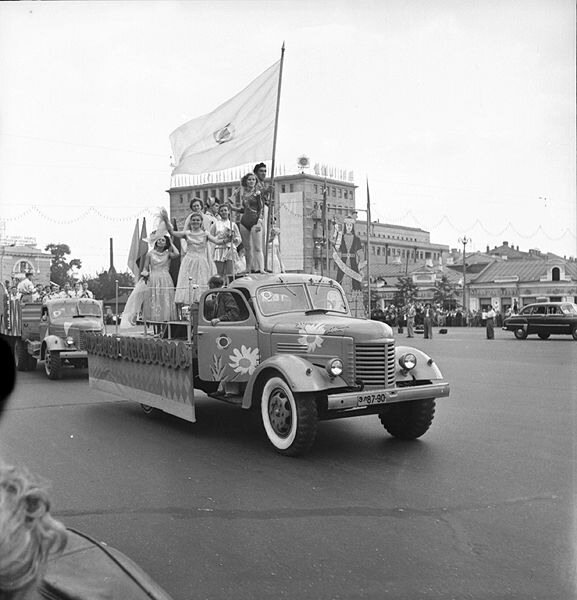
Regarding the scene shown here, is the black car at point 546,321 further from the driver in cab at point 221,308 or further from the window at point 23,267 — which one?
the driver in cab at point 221,308

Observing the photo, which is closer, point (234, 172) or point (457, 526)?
point (457, 526)

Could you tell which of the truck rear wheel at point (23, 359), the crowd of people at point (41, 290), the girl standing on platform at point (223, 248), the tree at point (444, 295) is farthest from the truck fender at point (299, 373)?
the tree at point (444, 295)

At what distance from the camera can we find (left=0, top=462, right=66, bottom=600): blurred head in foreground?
130 centimetres

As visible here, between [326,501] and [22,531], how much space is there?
15.0 feet

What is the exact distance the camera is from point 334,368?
7.45 meters

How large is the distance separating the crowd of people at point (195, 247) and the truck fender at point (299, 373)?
11.2 feet

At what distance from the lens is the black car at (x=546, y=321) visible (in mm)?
32281

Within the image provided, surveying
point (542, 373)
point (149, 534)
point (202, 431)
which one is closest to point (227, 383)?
point (202, 431)

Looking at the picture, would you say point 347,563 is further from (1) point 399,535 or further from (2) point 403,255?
(2) point 403,255

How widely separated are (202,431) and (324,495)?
348cm

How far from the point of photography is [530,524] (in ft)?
16.4

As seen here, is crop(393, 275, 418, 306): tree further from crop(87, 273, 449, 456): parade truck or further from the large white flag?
crop(87, 273, 449, 456): parade truck

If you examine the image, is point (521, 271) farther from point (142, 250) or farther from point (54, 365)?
point (142, 250)

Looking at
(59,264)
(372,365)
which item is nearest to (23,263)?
(59,264)
